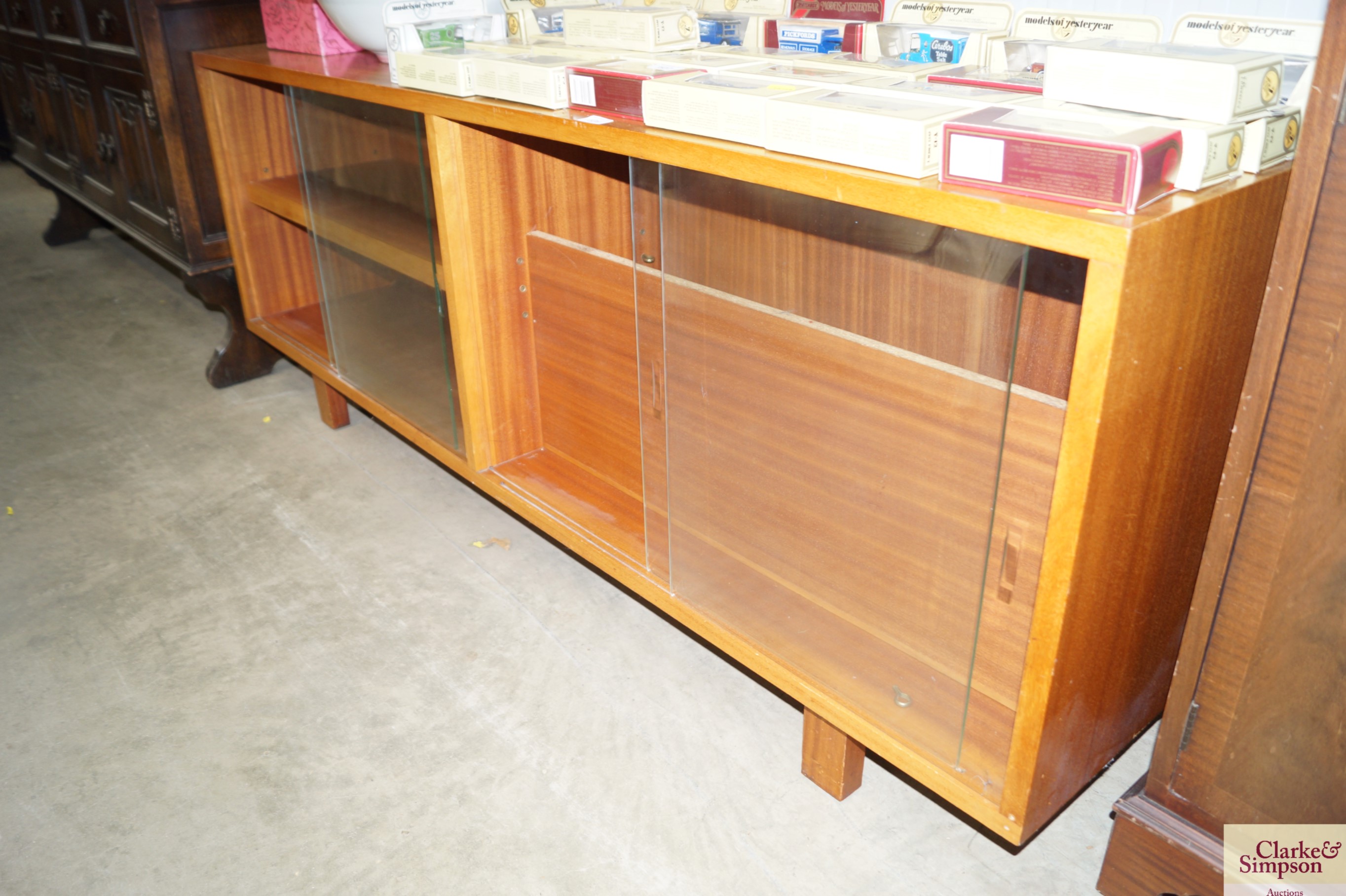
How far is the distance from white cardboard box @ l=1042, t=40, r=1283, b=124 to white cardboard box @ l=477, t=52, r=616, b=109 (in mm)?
573

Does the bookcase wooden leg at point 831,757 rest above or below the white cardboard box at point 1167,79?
below

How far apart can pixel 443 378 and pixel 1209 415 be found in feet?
3.93

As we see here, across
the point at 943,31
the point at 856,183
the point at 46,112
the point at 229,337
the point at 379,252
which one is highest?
the point at 943,31

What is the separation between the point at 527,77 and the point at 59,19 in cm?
208

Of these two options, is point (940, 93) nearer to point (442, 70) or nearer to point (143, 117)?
point (442, 70)

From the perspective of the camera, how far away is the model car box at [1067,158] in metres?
0.73

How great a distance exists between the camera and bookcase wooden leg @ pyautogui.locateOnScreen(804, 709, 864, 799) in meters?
1.23

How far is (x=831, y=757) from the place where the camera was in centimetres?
125

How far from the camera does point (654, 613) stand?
1646 mm

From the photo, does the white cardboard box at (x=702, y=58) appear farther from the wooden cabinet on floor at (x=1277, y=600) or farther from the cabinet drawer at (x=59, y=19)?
the cabinet drawer at (x=59, y=19)

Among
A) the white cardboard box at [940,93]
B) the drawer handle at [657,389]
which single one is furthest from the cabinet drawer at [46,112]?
the white cardboard box at [940,93]

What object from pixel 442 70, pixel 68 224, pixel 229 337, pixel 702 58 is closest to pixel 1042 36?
pixel 702 58

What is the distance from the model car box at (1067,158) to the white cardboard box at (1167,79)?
0.15ft

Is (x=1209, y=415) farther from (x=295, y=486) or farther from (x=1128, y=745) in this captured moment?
(x=295, y=486)
